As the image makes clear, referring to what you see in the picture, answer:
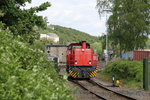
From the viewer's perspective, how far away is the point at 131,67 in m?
19.0

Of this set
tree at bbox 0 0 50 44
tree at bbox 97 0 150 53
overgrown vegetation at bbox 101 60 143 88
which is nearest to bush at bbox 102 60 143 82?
overgrown vegetation at bbox 101 60 143 88

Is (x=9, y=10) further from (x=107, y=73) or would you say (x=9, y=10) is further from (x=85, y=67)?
(x=107, y=73)

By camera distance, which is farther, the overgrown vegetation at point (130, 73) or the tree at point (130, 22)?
the tree at point (130, 22)

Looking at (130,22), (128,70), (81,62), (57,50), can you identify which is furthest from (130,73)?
(57,50)

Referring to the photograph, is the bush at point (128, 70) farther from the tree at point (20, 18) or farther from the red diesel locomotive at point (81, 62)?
the tree at point (20, 18)

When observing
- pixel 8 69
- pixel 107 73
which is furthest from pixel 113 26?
pixel 8 69

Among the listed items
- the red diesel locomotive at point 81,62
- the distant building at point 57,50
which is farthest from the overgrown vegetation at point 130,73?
the distant building at point 57,50

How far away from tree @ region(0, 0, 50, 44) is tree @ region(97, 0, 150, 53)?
66.8 ft

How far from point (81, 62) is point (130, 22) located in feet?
46.9

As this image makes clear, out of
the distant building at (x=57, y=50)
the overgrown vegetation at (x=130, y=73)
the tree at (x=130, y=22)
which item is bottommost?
the overgrown vegetation at (x=130, y=73)

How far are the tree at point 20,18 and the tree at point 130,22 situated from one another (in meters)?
20.4

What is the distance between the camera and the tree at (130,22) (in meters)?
30.8

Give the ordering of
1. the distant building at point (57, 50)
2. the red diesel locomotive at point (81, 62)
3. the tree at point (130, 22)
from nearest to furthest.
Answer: the red diesel locomotive at point (81, 62) < the tree at point (130, 22) < the distant building at point (57, 50)

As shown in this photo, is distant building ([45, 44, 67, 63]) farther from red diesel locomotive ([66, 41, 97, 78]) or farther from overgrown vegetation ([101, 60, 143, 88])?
red diesel locomotive ([66, 41, 97, 78])
